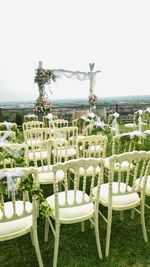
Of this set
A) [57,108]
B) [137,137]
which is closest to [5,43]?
[57,108]

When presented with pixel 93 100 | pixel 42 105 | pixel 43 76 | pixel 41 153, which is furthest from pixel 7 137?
pixel 93 100

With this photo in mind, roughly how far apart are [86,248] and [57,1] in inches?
355

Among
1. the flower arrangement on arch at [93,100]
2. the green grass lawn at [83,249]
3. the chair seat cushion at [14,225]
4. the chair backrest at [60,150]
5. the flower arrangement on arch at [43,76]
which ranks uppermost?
the flower arrangement on arch at [43,76]

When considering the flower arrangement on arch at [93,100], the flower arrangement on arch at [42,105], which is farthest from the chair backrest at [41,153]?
the flower arrangement on arch at [93,100]

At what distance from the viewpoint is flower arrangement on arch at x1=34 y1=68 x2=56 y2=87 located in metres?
9.79

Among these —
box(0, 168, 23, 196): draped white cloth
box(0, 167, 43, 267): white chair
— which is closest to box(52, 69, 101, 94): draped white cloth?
box(0, 167, 43, 267): white chair

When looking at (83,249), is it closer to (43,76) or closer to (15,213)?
(15,213)

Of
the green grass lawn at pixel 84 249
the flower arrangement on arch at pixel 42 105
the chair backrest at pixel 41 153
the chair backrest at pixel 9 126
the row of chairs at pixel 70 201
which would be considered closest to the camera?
the row of chairs at pixel 70 201

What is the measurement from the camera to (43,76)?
32.2ft

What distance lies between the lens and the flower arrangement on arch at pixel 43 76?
9.79 m

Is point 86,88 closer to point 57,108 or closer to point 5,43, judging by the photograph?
point 57,108

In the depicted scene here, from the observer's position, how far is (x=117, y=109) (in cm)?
1202

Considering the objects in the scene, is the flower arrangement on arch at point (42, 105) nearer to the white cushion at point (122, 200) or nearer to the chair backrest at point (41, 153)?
the chair backrest at point (41, 153)

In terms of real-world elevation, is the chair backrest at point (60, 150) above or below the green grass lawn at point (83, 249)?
above
